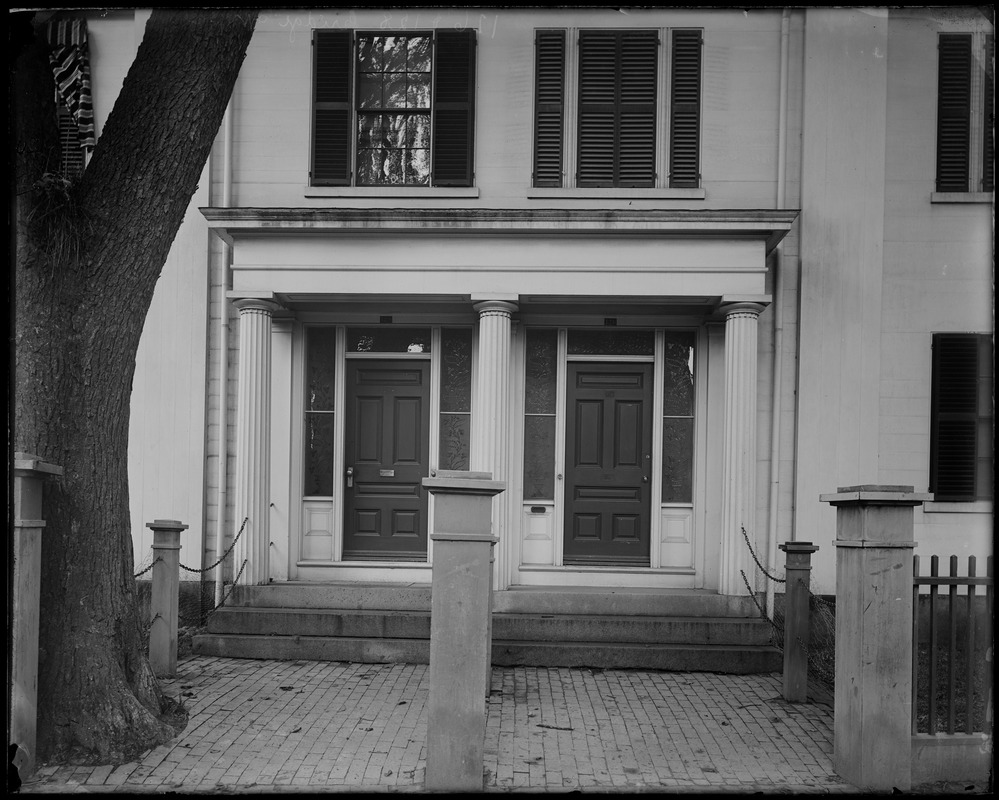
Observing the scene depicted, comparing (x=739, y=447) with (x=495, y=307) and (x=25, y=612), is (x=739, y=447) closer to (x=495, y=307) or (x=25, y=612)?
(x=495, y=307)

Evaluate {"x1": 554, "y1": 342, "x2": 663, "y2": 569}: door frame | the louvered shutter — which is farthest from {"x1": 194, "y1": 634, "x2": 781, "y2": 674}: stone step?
the louvered shutter

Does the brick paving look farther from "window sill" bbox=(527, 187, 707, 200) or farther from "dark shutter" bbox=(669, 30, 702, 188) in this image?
"dark shutter" bbox=(669, 30, 702, 188)

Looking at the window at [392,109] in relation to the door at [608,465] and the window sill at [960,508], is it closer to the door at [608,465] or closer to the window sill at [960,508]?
the door at [608,465]

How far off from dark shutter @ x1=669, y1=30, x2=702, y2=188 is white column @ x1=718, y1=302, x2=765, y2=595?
1.72 m

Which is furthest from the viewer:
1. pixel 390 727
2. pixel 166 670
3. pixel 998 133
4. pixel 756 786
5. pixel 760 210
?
pixel 760 210

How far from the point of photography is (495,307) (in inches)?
318

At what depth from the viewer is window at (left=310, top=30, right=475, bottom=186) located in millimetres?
8734

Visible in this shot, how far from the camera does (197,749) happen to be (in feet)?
Result: 16.4

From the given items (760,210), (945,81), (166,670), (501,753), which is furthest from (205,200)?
(945,81)

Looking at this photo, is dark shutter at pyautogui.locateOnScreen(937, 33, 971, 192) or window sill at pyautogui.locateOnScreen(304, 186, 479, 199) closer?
dark shutter at pyautogui.locateOnScreen(937, 33, 971, 192)

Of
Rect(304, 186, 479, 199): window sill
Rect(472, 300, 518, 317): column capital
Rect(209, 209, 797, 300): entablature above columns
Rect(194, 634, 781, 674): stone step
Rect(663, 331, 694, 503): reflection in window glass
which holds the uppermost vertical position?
Rect(304, 186, 479, 199): window sill

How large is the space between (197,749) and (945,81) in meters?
9.46

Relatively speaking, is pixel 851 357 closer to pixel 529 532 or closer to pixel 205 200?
pixel 529 532

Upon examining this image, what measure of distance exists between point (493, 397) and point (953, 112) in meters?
5.86
